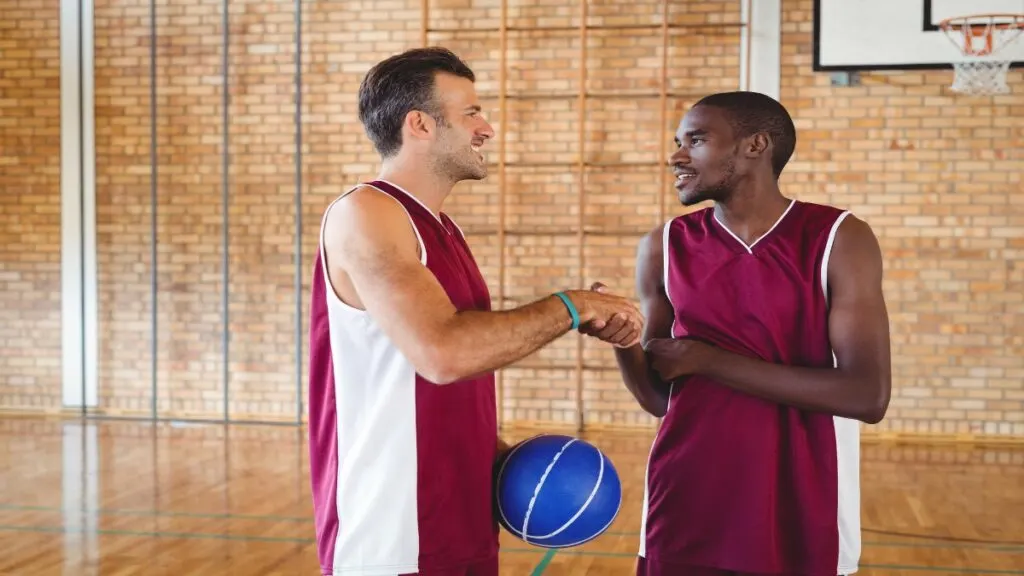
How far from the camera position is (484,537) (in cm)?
196

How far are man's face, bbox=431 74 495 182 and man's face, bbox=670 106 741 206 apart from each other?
422mm

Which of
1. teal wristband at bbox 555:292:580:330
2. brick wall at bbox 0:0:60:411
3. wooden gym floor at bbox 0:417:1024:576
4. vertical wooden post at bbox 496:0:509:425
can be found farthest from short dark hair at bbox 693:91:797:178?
brick wall at bbox 0:0:60:411

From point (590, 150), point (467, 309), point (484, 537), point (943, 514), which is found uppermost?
point (590, 150)

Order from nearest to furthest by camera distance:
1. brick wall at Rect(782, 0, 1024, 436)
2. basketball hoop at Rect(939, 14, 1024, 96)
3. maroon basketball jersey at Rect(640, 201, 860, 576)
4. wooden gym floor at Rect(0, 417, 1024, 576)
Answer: maroon basketball jersey at Rect(640, 201, 860, 576), wooden gym floor at Rect(0, 417, 1024, 576), basketball hoop at Rect(939, 14, 1024, 96), brick wall at Rect(782, 0, 1024, 436)

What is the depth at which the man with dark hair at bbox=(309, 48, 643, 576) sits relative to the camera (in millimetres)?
1751

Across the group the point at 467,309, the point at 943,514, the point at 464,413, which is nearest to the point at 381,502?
the point at 464,413

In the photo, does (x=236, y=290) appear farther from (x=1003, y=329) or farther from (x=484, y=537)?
(x=484, y=537)

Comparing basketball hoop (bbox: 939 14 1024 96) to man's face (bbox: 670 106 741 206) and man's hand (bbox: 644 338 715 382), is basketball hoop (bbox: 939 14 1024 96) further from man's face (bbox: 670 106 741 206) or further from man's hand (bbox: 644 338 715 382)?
man's hand (bbox: 644 338 715 382)

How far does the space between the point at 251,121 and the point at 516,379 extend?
2.78 m

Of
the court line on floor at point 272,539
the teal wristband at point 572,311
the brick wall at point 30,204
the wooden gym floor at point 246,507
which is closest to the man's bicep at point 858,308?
the teal wristband at point 572,311

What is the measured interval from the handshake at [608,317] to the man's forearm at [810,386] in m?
0.19

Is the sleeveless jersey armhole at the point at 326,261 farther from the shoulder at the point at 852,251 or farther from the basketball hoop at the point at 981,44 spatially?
the basketball hoop at the point at 981,44

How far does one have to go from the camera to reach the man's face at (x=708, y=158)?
2.13 m

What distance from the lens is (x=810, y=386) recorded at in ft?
6.47
